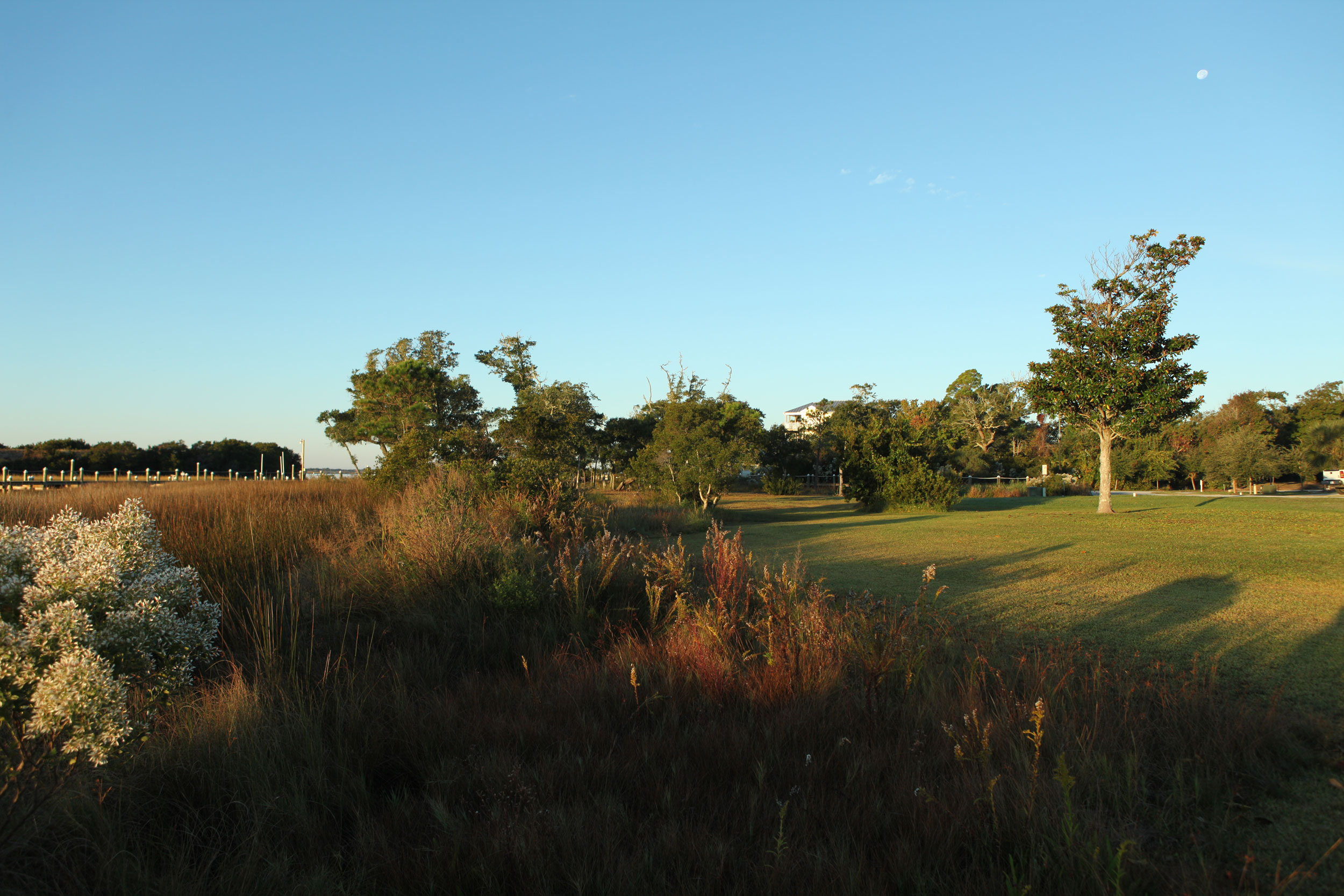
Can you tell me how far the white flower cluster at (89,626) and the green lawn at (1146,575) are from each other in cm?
470

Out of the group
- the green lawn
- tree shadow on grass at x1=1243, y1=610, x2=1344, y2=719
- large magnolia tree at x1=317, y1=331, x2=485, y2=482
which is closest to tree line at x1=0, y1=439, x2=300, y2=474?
large magnolia tree at x1=317, y1=331, x2=485, y2=482

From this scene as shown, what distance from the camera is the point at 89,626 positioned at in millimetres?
2102

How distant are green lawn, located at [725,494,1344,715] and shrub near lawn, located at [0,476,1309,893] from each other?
658mm

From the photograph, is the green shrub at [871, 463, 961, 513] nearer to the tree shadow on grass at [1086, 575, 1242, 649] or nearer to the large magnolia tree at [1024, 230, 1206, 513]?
the large magnolia tree at [1024, 230, 1206, 513]

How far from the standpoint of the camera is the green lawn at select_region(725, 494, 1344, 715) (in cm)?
391

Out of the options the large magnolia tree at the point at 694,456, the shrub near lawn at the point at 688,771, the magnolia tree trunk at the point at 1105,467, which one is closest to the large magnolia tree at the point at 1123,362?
the magnolia tree trunk at the point at 1105,467

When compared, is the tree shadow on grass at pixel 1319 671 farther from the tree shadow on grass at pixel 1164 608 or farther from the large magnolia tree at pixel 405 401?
the large magnolia tree at pixel 405 401

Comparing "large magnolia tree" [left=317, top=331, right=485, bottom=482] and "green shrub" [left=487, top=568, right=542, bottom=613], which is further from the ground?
"large magnolia tree" [left=317, top=331, right=485, bottom=482]

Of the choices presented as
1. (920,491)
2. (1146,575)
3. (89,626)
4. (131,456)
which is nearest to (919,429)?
(920,491)

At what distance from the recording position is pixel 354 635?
15.1 ft

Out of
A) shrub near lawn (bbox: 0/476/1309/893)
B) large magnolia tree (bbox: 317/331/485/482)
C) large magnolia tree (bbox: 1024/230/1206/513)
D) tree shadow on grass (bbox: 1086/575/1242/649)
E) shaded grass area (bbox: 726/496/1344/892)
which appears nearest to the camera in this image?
shrub near lawn (bbox: 0/476/1309/893)

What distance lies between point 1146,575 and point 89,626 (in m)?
7.95

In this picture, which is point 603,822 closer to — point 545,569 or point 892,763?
point 892,763

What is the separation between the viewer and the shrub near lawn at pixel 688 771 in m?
1.89
